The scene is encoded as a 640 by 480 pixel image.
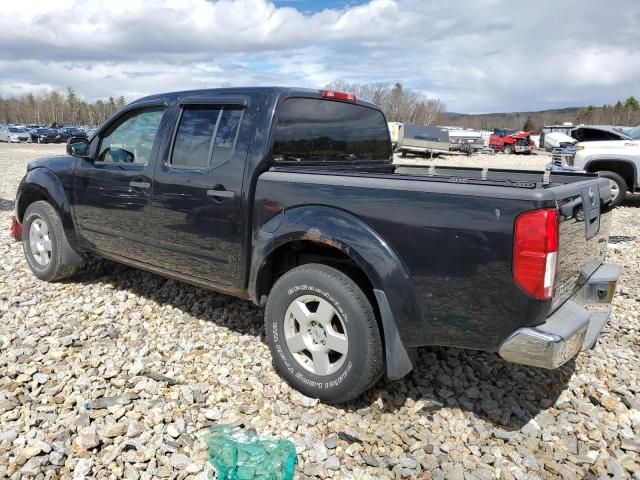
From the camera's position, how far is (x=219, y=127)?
3674 millimetres

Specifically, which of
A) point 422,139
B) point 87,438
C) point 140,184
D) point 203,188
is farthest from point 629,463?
point 422,139

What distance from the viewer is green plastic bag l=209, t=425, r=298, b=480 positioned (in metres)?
2.44

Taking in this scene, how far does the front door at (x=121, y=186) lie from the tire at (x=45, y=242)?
0.35 m

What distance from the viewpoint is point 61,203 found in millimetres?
4789

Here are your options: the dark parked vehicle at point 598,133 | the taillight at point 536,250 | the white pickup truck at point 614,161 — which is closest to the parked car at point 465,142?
the dark parked vehicle at point 598,133

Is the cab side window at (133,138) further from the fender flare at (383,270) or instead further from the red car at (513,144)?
the red car at (513,144)

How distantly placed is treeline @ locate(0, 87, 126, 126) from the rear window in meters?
123

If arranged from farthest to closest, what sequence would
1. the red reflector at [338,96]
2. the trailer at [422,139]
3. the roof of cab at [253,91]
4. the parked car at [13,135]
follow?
the parked car at [13,135]
the trailer at [422,139]
the red reflector at [338,96]
the roof of cab at [253,91]

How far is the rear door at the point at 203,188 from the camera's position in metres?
3.50

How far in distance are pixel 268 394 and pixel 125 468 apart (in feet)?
3.15

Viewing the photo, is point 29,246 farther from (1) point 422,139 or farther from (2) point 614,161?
(1) point 422,139

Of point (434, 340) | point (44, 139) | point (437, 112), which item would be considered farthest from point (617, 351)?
point (437, 112)

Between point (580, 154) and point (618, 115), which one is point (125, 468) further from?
point (618, 115)

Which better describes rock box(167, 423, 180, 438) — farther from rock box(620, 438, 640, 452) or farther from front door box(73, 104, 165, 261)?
rock box(620, 438, 640, 452)
